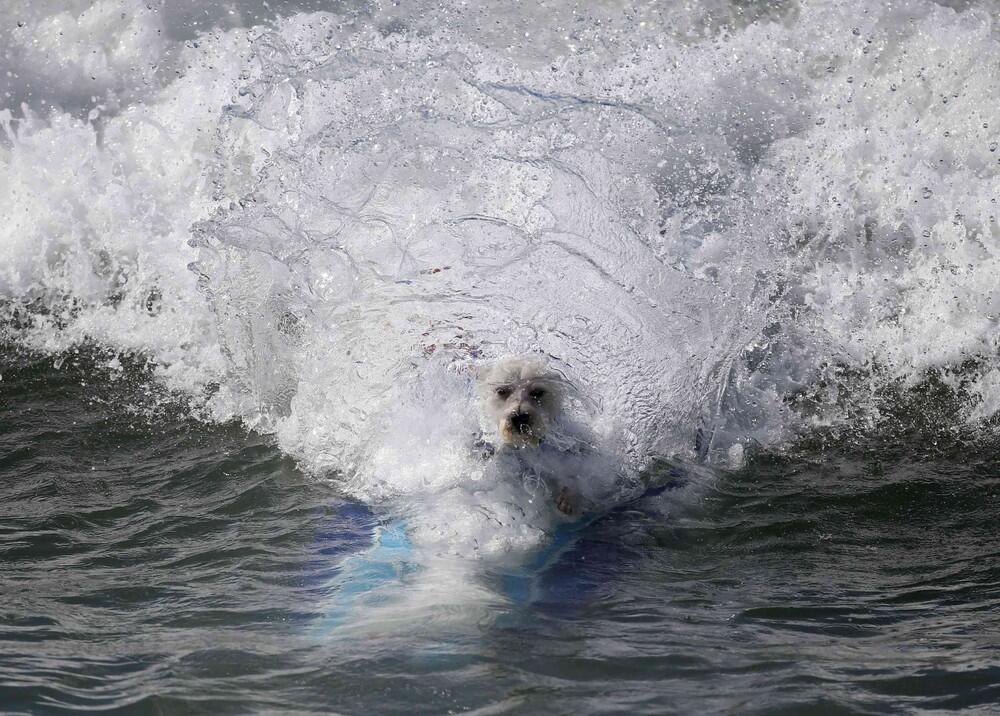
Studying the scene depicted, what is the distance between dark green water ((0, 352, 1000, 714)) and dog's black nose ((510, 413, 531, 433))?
618 millimetres

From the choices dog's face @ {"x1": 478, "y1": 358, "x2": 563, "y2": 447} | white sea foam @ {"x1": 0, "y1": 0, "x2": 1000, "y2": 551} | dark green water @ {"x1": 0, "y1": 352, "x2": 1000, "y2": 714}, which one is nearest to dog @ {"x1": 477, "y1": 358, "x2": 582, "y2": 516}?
dog's face @ {"x1": 478, "y1": 358, "x2": 563, "y2": 447}

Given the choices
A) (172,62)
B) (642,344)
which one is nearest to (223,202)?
(172,62)

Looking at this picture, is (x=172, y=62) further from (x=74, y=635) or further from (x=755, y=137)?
(x=74, y=635)

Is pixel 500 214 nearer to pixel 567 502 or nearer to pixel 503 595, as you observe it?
pixel 567 502

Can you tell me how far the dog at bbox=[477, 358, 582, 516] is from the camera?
5434 mm

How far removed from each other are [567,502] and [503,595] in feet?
3.11

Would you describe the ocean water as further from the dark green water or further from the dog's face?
the dog's face

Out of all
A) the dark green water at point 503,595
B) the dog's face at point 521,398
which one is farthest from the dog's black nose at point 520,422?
the dark green water at point 503,595

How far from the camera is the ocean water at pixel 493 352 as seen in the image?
439 centimetres

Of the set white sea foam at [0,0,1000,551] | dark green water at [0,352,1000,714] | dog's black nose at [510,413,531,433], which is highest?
white sea foam at [0,0,1000,551]

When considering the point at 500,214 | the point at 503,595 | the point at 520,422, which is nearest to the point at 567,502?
the point at 520,422

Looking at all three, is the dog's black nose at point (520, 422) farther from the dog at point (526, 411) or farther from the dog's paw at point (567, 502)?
the dog's paw at point (567, 502)

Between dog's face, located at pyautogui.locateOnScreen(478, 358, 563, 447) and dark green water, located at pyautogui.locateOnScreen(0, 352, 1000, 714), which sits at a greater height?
dog's face, located at pyautogui.locateOnScreen(478, 358, 563, 447)

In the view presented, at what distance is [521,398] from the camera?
5449mm
